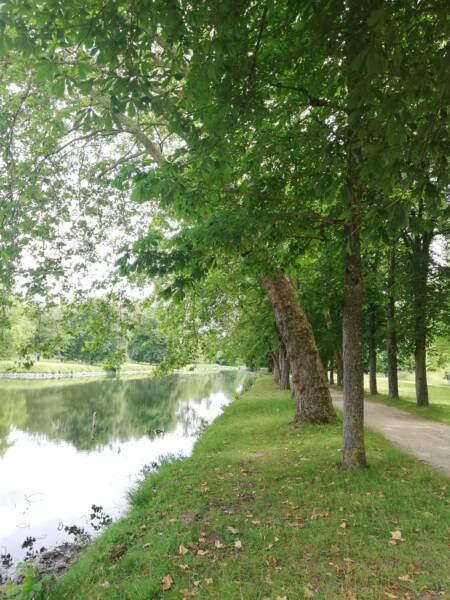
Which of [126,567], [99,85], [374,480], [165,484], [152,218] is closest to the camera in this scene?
[99,85]

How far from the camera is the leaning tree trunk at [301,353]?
471 inches

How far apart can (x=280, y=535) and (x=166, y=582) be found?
5.03 ft

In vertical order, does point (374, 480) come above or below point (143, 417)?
above

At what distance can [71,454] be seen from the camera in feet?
48.1

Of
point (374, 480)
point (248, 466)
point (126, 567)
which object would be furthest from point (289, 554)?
point (248, 466)

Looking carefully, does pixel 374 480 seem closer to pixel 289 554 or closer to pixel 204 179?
pixel 289 554

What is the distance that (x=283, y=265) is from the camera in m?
7.83

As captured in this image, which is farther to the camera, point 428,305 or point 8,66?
point 428,305

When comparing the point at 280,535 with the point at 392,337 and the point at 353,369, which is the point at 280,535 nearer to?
the point at 353,369

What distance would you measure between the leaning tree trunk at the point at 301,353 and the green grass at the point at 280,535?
119 inches

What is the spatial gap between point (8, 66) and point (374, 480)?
10013mm

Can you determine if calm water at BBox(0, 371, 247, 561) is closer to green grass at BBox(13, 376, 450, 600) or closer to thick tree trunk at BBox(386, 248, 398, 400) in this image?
green grass at BBox(13, 376, 450, 600)

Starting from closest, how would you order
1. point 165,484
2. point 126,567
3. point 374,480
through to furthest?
1. point 126,567
2. point 374,480
3. point 165,484

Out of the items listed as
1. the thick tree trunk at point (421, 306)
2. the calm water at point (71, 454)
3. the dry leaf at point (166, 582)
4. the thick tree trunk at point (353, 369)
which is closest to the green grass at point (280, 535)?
the dry leaf at point (166, 582)
